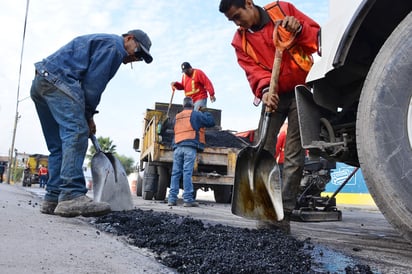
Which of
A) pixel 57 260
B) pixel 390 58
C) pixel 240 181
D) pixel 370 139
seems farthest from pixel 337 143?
pixel 57 260

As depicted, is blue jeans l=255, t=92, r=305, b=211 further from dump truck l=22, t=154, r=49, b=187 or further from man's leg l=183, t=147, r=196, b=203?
dump truck l=22, t=154, r=49, b=187

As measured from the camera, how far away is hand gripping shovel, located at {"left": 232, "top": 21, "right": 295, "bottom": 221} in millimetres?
2898

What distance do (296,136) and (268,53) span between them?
2.17 ft

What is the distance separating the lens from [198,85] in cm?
908

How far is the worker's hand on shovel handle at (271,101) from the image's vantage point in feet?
9.67

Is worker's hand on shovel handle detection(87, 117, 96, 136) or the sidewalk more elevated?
worker's hand on shovel handle detection(87, 117, 96, 136)

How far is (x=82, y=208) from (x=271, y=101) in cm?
165

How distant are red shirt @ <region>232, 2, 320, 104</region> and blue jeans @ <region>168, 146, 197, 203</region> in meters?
3.75

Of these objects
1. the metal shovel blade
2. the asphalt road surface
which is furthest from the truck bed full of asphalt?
the asphalt road surface

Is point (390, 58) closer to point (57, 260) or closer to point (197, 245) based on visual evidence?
point (197, 245)

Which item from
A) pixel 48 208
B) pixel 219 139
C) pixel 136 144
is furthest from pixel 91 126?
pixel 136 144

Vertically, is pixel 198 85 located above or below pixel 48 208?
above

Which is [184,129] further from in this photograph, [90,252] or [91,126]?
[90,252]

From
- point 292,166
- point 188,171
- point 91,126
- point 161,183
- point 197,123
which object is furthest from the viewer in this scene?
point 161,183
